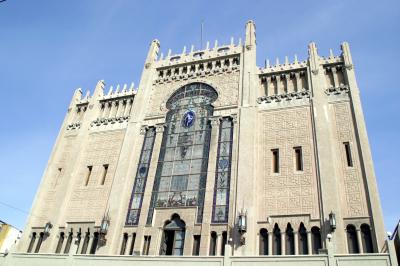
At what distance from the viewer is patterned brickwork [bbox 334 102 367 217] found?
15.3 meters

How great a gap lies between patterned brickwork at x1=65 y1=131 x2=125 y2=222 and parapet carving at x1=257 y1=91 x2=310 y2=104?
9.33 metres

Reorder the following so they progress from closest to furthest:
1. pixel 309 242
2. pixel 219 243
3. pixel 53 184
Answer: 1. pixel 309 242
2. pixel 219 243
3. pixel 53 184

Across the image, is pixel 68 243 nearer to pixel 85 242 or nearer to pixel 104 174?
pixel 85 242

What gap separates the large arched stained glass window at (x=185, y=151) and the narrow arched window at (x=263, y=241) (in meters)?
3.14

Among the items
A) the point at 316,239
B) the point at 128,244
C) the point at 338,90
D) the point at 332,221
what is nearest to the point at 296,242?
the point at 316,239

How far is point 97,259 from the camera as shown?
51.0ft

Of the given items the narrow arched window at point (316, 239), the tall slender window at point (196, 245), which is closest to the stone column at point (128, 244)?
the tall slender window at point (196, 245)

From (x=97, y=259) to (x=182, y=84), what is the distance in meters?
12.4

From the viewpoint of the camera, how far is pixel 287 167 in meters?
17.6

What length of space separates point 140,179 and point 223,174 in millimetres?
4995

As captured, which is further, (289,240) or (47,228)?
(47,228)

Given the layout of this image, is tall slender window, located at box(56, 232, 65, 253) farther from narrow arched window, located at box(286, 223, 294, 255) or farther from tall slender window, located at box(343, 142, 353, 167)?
tall slender window, located at box(343, 142, 353, 167)

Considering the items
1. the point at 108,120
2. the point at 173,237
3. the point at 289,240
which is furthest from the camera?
the point at 108,120

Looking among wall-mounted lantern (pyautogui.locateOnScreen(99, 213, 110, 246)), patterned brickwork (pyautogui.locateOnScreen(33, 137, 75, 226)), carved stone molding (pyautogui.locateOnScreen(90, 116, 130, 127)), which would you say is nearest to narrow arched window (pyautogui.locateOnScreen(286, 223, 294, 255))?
wall-mounted lantern (pyautogui.locateOnScreen(99, 213, 110, 246))
